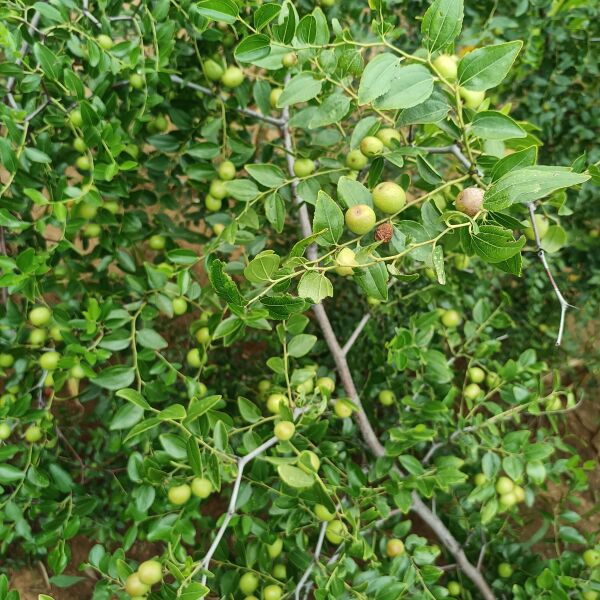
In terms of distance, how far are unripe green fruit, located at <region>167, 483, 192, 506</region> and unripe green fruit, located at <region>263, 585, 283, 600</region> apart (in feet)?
0.95

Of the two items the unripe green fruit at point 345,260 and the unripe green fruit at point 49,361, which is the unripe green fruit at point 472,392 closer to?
the unripe green fruit at point 345,260

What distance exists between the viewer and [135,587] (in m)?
0.95

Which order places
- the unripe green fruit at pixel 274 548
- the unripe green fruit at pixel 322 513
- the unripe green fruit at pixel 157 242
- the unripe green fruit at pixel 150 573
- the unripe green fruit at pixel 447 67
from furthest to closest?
the unripe green fruit at pixel 157 242, the unripe green fruit at pixel 274 548, the unripe green fruit at pixel 322 513, the unripe green fruit at pixel 150 573, the unripe green fruit at pixel 447 67

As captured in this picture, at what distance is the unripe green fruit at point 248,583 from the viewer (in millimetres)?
1177

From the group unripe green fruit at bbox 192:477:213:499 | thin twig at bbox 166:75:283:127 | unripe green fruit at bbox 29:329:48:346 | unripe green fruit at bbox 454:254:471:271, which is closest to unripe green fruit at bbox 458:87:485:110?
thin twig at bbox 166:75:283:127

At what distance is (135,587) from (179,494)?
17 cm

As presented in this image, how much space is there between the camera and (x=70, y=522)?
118 centimetres

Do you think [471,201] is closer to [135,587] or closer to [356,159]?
[356,159]

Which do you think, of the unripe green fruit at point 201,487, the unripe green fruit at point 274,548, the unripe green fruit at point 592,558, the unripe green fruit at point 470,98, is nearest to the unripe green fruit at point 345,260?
the unripe green fruit at point 470,98

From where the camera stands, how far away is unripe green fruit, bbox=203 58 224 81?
125 cm

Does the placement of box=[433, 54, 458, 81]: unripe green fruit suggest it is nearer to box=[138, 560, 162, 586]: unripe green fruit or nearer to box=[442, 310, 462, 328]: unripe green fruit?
box=[442, 310, 462, 328]: unripe green fruit

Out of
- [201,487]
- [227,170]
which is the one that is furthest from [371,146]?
[201,487]

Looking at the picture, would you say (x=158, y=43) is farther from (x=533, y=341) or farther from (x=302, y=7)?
(x=533, y=341)

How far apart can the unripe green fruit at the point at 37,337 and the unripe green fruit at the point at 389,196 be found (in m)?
0.91
